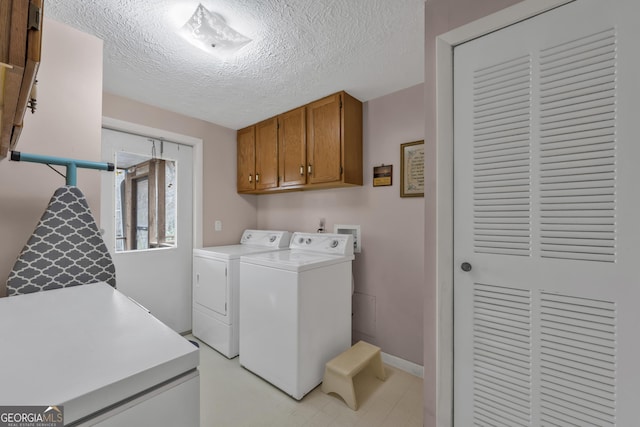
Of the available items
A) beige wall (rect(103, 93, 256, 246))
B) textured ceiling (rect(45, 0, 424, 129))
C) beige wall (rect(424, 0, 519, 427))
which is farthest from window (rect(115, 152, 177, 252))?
beige wall (rect(424, 0, 519, 427))

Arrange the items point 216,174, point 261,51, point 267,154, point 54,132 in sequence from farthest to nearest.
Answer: point 216,174
point 267,154
point 261,51
point 54,132

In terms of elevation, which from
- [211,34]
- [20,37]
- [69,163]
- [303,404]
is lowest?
[303,404]

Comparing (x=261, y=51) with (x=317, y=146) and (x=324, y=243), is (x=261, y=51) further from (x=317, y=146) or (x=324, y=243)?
(x=324, y=243)

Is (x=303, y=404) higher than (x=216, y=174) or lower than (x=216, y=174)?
lower

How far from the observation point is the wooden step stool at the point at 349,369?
1.71m

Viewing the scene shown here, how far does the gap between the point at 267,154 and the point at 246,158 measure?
38 cm

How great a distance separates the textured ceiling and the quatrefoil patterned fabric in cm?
95

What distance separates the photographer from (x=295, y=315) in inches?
68.0

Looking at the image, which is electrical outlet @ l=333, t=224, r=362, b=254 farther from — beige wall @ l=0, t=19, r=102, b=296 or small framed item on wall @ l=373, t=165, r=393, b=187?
beige wall @ l=0, t=19, r=102, b=296

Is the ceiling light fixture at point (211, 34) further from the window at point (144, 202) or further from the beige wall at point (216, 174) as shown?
the window at point (144, 202)

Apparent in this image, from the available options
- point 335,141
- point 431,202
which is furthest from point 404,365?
point 335,141

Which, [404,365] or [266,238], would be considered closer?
[404,365]

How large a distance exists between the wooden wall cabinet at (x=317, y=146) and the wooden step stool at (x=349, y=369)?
133cm

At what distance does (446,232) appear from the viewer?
1.29m
